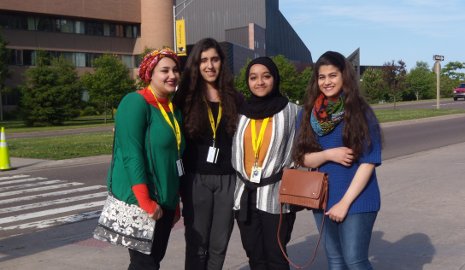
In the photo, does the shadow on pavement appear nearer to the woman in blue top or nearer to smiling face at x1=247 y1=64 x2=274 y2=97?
smiling face at x1=247 y1=64 x2=274 y2=97

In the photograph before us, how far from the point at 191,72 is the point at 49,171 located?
1053 centimetres

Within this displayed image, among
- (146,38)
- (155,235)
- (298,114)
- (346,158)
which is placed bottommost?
(155,235)

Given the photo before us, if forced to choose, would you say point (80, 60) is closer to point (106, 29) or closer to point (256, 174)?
point (106, 29)

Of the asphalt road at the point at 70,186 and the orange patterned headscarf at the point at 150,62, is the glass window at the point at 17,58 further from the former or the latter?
the orange patterned headscarf at the point at 150,62

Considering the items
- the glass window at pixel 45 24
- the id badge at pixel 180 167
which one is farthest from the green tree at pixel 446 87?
the id badge at pixel 180 167

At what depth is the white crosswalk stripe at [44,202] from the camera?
763 cm

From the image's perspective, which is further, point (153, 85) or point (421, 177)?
point (421, 177)

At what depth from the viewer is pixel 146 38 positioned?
61.6 metres

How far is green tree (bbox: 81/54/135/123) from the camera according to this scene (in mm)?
41562

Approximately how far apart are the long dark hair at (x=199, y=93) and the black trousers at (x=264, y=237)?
1.89 ft

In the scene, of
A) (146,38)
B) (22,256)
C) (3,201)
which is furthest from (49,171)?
(146,38)

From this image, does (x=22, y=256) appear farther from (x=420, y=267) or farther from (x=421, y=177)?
(x=421, y=177)

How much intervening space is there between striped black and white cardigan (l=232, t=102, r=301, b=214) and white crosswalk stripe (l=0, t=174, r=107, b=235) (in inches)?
183

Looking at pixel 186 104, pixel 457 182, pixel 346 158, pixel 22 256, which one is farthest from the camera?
pixel 457 182
